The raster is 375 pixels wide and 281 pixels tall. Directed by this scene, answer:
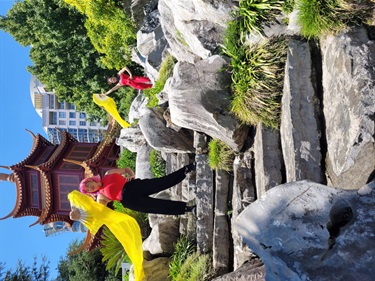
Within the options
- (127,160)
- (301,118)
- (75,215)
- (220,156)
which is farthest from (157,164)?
(301,118)

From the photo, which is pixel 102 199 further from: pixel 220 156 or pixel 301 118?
pixel 301 118

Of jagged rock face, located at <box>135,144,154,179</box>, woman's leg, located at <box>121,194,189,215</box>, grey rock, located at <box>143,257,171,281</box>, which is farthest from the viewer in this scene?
jagged rock face, located at <box>135,144,154,179</box>

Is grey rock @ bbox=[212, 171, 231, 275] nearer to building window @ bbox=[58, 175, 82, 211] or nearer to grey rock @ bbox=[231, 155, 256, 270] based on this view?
grey rock @ bbox=[231, 155, 256, 270]

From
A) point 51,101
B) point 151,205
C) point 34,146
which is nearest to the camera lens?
point 151,205

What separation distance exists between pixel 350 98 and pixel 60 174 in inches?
515

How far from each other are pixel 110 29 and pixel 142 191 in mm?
10741

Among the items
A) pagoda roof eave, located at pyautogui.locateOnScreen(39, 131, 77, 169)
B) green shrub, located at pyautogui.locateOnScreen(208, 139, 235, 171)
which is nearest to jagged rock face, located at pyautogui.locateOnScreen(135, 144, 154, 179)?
green shrub, located at pyautogui.locateOnScreen(208, 139, 235, 171)

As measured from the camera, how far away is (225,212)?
8500mm

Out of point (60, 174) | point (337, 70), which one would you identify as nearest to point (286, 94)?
point (337, 70)

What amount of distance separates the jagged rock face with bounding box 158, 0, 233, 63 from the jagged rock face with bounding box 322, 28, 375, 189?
92.1 inches

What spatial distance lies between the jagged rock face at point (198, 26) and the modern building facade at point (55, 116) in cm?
4548

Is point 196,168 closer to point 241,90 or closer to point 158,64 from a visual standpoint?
point 241,90

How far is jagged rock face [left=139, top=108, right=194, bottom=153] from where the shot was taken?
387 inches

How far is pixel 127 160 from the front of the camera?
1546cm
